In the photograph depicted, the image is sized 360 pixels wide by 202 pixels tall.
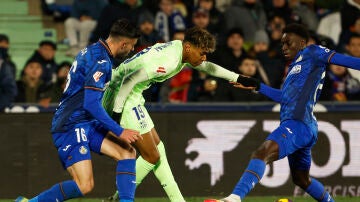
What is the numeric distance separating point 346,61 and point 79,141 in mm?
2617

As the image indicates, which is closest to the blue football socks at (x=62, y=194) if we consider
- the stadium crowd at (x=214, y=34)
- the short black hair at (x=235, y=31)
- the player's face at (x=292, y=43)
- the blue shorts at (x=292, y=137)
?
the blue shorts at (x=292, y=137)

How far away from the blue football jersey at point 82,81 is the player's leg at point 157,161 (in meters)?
0.61

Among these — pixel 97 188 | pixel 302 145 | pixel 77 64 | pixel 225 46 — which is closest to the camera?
pixel 77 64

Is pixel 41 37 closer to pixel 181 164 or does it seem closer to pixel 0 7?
pixel 0 7

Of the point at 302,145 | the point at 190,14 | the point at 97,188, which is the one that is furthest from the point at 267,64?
the point at 302,145

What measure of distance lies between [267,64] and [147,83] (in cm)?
471

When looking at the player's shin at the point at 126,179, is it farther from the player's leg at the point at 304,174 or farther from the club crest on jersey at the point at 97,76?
the player's leg at the point at 304,174

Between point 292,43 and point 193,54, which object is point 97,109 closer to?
point 193,54

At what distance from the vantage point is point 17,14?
54.8ft

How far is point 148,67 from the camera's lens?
30.9ft

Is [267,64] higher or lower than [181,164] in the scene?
higher

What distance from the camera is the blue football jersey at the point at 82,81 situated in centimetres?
881

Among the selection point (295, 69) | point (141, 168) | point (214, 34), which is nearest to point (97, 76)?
point (141, 168)

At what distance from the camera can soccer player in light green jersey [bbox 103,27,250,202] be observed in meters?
9.46
